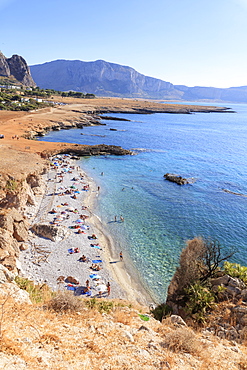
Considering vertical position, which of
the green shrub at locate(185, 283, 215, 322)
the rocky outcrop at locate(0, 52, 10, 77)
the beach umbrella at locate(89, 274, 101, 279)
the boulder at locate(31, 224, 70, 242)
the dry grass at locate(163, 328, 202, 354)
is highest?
the rocky outcrop at locate(0, 52, 10, 77)

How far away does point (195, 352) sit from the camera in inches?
318

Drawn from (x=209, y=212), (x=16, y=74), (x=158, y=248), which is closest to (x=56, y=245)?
(x=158, y=248)

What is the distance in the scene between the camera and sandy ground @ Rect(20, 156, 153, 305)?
18.0m

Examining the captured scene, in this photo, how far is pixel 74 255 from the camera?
2114 cm

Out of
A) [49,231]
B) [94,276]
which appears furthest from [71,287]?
[49,231]

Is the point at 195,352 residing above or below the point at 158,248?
above

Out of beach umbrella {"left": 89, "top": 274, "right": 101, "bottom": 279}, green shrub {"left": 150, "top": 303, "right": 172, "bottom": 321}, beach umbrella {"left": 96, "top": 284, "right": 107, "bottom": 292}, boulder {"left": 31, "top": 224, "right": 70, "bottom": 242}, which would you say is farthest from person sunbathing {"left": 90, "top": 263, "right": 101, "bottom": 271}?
green shrub {"left": 150, "top": 303, "right": 172, "bottom": 321}

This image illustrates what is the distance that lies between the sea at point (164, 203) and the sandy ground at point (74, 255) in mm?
1043

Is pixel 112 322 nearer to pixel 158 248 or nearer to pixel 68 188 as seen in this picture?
pixel 158 248

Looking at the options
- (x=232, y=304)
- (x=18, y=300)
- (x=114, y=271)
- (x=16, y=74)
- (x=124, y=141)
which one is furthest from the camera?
(x=16, y=74)

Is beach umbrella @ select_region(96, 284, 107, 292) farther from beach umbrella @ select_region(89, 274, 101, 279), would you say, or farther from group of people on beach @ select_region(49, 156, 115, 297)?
beach umbrella @ select_region(89, 274, 101, 279)

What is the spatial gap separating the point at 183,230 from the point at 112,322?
18.8 metres

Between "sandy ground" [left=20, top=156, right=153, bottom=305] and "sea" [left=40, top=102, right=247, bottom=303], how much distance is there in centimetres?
104

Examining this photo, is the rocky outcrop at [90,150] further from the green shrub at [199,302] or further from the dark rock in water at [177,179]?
the green shrub at [199,302]
